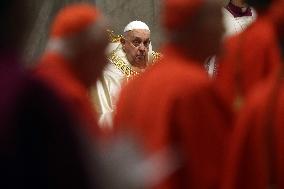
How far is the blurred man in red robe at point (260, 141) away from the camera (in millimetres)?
2495

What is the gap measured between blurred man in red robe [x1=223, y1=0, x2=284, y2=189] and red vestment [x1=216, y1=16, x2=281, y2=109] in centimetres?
90

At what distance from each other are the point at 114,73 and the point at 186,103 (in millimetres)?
3437

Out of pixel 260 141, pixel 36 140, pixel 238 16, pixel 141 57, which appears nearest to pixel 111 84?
pixel 141 57

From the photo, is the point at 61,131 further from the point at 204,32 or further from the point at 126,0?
the point at 126,0

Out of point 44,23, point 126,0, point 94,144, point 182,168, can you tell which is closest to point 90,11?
point 182,168

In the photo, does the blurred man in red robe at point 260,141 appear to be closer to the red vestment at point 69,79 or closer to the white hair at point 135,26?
the red vestment at point 69,79

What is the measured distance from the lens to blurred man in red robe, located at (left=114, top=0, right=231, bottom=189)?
2.73 meters

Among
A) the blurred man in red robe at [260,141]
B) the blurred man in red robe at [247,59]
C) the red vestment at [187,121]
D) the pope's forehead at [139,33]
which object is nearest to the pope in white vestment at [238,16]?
the pope's forehead at [139,33]

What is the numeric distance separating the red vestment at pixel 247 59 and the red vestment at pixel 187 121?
72cm

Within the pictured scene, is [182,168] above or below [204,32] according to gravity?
below

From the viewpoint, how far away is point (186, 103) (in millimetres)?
2721

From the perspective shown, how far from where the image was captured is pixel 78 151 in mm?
1730

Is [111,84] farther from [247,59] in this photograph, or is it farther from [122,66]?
[247,59]

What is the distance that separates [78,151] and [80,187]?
0.23ft
